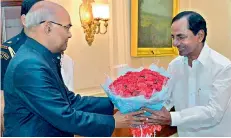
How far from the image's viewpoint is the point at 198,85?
1470 mm

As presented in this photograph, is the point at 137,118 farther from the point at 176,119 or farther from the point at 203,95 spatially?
the point at 203,95

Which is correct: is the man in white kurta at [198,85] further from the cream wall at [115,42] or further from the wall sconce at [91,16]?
the wall sconce at [91,16]

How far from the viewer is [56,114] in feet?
2.92

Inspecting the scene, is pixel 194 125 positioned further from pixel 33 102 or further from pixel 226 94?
pixel 33 102

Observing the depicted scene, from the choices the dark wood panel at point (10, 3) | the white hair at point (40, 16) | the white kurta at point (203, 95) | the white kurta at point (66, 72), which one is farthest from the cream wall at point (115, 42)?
the white hair at point (40, 16)

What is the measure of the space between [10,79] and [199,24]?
851 millimetres

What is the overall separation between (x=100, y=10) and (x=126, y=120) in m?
1.28

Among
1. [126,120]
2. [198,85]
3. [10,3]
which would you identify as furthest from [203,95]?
[10,3]

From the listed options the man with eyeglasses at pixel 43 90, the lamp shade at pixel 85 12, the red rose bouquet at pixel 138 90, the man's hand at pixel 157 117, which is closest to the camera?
the man with eyeglasses at pixel 43 90

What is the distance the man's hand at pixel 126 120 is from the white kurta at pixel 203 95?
0.31 meters

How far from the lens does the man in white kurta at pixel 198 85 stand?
1.38m

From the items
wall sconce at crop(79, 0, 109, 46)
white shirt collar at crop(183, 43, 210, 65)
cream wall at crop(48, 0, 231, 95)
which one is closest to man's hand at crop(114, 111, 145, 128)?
white shirt collar at crop(183, 43, 210, 65)

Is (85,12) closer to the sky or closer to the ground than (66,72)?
closer to the sky

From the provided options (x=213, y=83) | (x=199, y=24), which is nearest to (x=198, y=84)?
(x=213, y=83)
